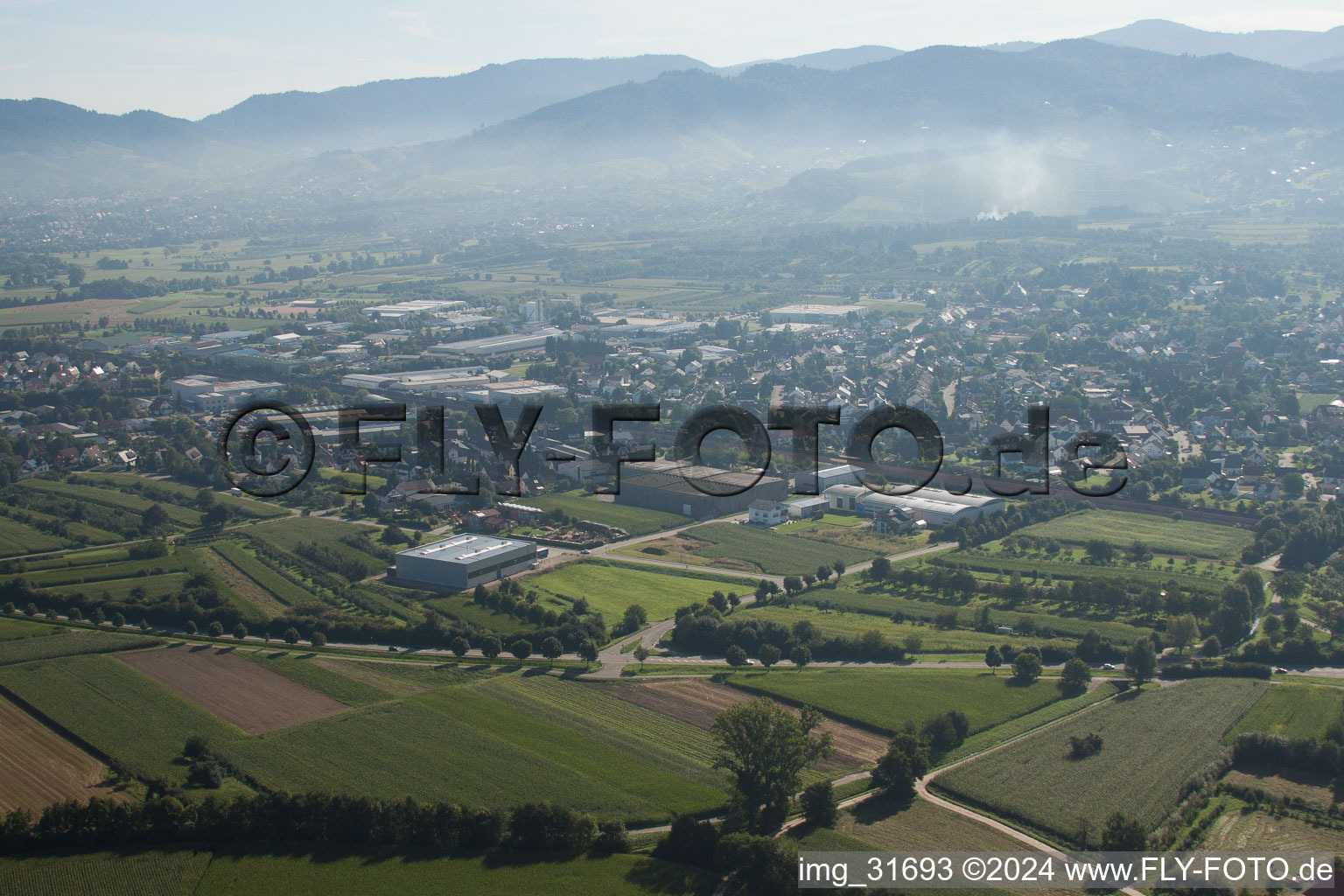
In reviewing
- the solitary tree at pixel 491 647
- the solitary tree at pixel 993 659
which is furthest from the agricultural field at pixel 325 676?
the solitary tree at pixel 993 659

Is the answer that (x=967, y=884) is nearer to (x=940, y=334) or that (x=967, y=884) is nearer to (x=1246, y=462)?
A: (x=1246, y=462)

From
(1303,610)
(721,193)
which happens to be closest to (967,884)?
(1303,610)

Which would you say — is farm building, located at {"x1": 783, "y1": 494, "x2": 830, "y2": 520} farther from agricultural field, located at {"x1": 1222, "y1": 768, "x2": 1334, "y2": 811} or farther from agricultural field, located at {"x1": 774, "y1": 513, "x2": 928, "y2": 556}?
agricultural field, located at {"x1": 1222, "y1": 768, "x2": 1334, "y2": 811}

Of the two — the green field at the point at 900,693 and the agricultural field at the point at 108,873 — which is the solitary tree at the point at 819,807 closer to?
the green field at the point at 900,693

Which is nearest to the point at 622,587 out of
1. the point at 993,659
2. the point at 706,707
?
the point at 706,707

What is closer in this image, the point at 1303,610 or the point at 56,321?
the point at 1303,610

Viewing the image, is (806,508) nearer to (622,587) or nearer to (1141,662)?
(622,587)
